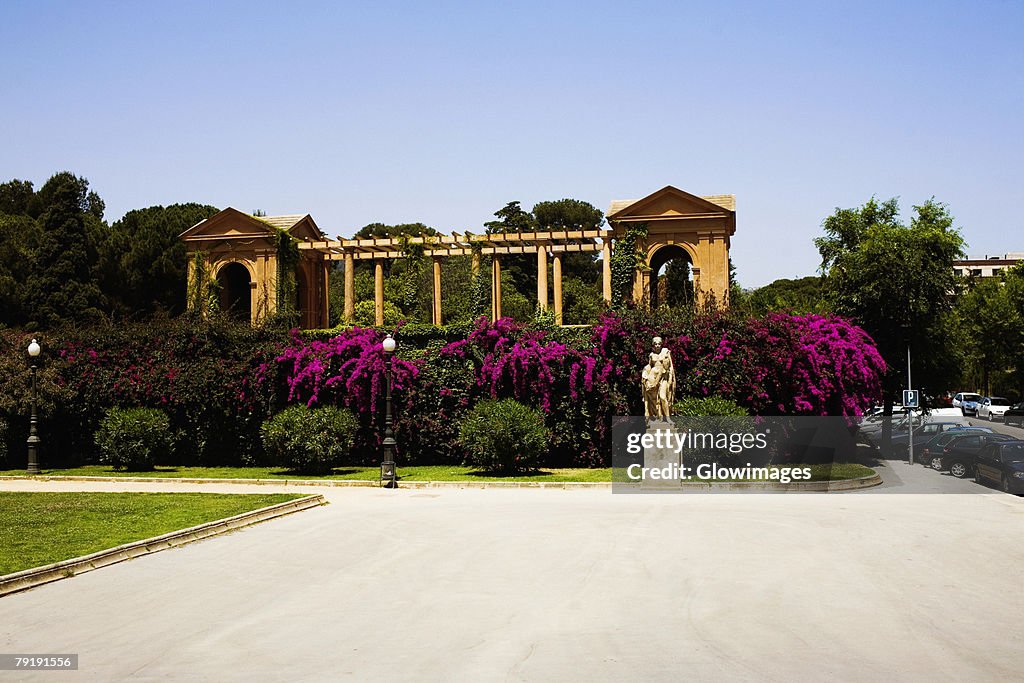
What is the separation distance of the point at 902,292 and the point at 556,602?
35.3m

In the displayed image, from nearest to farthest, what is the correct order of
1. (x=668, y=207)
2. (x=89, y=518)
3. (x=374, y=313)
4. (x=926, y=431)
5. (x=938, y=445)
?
(x=89, y=518) → (x=938, y=445) → (x=926, y=431) → (x=668, y=207) → (x=374, y=313)

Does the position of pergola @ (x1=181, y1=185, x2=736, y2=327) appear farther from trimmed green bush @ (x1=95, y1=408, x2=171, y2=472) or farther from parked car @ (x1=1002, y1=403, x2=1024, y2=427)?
parked car @ (x1=1002, y1=403, x2=1024, y2=427)

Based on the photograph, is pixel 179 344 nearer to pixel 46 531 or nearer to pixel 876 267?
pixel 46 531

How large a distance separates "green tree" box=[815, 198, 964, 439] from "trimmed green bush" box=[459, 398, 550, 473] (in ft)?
71.2

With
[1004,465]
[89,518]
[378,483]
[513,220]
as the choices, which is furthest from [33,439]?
[513,220]

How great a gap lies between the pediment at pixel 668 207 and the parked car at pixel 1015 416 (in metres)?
24.1

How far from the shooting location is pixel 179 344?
28.1 m

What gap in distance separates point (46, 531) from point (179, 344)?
14.8 m

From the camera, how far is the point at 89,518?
1538 cm

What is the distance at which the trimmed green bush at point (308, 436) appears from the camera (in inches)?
956

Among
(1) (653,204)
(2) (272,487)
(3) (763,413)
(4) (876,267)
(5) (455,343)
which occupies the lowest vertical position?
(2) (272,487)

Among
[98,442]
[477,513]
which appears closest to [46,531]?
[477,513]

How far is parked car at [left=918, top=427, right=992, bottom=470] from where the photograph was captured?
28.4 m

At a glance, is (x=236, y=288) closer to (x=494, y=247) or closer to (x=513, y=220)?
(x=494, y=247)
